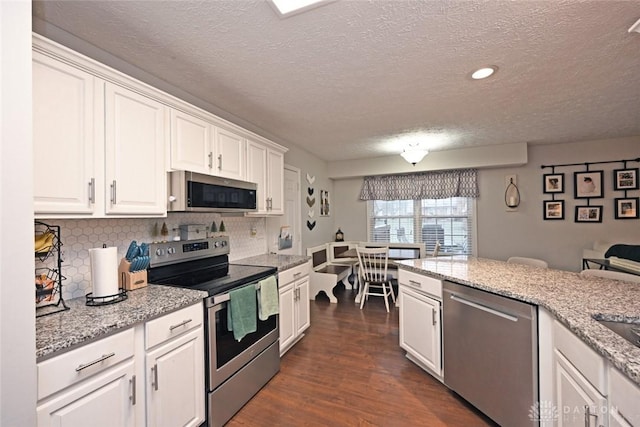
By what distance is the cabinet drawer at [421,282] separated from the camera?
2.04m

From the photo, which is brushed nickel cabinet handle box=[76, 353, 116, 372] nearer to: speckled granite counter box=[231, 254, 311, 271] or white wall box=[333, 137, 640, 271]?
speckled granite counter box=[231, 254, 311, 271]

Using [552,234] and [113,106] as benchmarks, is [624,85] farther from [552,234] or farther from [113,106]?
[113,106]

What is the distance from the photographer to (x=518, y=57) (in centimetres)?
181

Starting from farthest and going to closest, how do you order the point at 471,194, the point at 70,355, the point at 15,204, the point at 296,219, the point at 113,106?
the point at 471,194
the point at 296,219
the point at 113,106
the point at 70,355
the point at 15,204

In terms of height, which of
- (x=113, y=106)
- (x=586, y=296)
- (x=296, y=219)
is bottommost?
(x=586, y=296)

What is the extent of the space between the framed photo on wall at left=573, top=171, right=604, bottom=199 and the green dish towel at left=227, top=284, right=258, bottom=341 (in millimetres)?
4966

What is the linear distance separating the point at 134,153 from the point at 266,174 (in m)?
1.33

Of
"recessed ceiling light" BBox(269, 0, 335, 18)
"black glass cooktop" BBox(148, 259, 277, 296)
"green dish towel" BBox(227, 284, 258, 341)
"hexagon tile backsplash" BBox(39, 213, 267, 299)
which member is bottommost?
"green dish towel" BBox(227, 284, 258, 341)

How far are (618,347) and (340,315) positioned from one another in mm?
2928

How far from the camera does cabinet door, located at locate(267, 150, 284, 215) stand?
285 centimetres

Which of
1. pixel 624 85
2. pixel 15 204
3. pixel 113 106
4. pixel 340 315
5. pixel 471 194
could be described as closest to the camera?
pixel 15 204

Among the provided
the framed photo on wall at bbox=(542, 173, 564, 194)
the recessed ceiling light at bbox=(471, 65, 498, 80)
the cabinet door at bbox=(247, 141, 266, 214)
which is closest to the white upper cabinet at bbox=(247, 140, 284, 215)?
the cabinet door at bbox=(247, 141, 266, 214)

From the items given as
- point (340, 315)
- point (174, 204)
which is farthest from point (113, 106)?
point (340, 315)

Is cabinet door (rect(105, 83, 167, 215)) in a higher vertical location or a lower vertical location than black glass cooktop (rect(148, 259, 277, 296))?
higher
